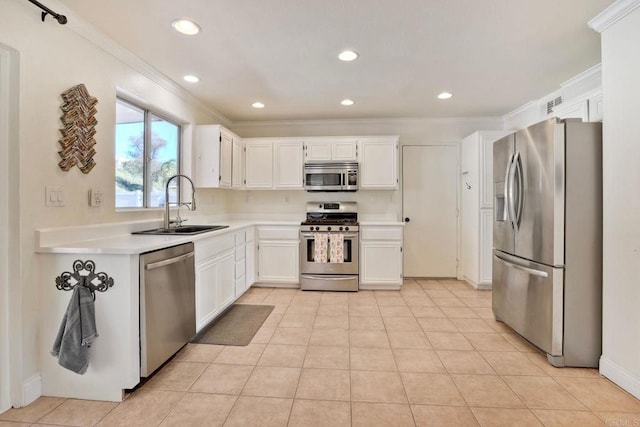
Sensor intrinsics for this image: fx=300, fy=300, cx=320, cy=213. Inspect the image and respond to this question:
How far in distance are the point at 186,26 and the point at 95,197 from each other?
1.42 meters

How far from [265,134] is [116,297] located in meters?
3.57

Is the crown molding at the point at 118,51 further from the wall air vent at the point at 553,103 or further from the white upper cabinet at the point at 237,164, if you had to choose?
the wall air vent at the point at 553,103

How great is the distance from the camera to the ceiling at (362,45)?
6.48 feet

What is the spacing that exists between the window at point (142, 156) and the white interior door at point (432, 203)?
10.9 ft

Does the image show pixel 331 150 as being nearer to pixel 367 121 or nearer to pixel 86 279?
pixel 367 121

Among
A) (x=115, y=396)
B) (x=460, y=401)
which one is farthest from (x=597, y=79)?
(x=115, y=396)

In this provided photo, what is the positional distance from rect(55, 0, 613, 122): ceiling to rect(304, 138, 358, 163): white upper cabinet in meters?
0.72

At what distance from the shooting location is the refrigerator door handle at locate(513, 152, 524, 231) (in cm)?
246

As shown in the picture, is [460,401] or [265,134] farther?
[265,134]

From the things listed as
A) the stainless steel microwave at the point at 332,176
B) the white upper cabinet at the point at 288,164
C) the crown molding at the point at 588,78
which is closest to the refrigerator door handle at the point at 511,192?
the crown molding at the point at 588,78

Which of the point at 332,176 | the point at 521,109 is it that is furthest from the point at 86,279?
the point at 521,109

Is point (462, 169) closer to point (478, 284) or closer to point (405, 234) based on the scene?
point (405, 234)

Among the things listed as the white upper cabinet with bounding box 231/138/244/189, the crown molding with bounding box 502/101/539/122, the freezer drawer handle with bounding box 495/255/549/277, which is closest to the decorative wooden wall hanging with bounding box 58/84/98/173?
the white upper cabinet with bounding box 231/138/244/189

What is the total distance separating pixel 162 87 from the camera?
307 cm
